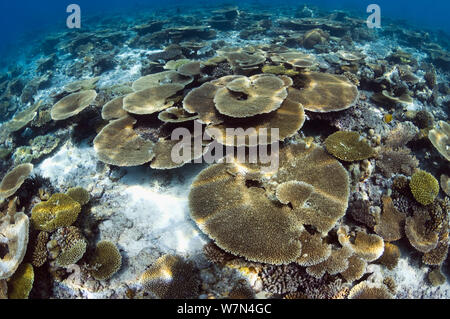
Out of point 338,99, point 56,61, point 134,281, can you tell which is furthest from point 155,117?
point 56,61

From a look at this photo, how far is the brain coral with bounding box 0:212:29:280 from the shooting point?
9.86 ft

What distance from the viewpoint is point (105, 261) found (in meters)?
3.39

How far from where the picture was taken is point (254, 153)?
4047 millimetres

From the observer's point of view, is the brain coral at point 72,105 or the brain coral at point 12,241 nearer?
the brain coral at point 12,241

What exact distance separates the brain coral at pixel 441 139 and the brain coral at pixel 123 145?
221 inches

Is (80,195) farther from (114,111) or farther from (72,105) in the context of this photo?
(72,105)

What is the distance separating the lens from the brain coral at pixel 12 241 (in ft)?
9.86

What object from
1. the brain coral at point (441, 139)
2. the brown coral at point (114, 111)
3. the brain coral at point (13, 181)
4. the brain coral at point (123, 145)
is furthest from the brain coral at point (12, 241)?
the brain coral at point (441, 139)

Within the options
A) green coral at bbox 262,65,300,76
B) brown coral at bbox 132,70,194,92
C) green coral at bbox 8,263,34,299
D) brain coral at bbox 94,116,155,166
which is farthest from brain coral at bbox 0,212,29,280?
green coral at bbox 262,65,300,76

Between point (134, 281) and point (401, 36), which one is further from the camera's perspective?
point (401, 36)

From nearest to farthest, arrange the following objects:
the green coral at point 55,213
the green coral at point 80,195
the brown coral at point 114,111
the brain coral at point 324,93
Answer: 1. the green coral at point 55,213
2. the green coral at point 80,195
3. the brain coral at point 324,93
4. the brown coral at point 114,111

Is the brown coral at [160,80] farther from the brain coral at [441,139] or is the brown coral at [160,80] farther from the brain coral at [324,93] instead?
the brain coral at [441,139]
